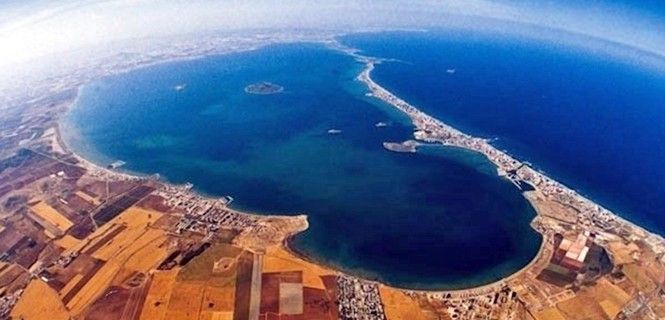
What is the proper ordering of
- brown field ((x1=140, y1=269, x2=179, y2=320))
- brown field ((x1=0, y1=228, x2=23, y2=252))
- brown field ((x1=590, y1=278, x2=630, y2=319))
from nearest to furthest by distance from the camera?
brown field ((x1=140, y1=269, x2=179, y2=320)) < brown field ((x1=590, y1=278, x2=630, y2=319)) < brown field ((x1=0, y1=228, x2=23, y2=252))

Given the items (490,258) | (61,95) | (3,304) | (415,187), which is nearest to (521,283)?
(490,258)

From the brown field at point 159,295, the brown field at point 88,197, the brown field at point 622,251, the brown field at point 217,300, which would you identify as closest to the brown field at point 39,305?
the brown field at point 159,295

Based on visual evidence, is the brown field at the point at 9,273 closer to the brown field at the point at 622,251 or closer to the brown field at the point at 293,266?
the brown field at the point at 293,266

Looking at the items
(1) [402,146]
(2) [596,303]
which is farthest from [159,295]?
(1) [402,146]

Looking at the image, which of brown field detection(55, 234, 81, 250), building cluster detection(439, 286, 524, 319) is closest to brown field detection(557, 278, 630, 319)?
building cluster detection(439, 286, 524, 319)

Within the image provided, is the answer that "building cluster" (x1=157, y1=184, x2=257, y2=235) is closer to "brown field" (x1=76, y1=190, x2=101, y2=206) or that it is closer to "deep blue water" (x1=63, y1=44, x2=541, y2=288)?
"deep blue water" (x1=63, y1=44, x2=541, y2=288)

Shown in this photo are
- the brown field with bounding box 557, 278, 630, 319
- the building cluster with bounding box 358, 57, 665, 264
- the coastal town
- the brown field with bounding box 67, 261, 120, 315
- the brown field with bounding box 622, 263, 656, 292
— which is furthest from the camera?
the building cluster with bounding box 358, 57, 665, 264

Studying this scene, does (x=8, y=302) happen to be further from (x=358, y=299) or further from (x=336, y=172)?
(x=336, y=172)

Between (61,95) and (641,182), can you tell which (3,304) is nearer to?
(641,182)
